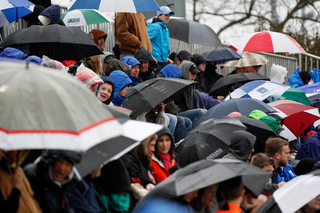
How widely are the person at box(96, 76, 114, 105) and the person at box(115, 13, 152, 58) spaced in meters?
3.66

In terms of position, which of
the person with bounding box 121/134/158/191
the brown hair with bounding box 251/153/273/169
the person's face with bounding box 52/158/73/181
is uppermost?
the person's face with bounding box 52/158/73/181

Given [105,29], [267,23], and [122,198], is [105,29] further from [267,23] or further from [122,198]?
[267,23]

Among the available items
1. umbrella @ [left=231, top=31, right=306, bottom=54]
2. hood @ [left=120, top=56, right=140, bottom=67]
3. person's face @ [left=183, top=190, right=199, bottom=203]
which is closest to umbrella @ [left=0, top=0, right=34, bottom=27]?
hood @ [left=120, top=56, right=140, bottom=67]

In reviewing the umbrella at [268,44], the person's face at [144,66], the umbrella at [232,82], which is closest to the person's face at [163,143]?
the person's face at [144,66]

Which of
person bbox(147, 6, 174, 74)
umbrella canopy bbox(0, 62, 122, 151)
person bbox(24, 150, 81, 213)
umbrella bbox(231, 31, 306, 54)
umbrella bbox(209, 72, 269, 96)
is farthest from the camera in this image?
umbrella bbox(231, 31, 306, 54)

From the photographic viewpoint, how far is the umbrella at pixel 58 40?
285 inches

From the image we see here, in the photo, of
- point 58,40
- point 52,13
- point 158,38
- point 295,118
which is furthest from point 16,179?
point 158,38

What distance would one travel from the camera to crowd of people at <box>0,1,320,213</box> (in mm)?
3611

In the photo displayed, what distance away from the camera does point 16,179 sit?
3400 mm

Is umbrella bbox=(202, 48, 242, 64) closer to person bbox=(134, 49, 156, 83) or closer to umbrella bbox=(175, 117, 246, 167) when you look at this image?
person bbox=(134, 49, 156, 83)

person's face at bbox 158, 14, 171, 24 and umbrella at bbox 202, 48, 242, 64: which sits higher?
person's face at bbox 158, 14, 171, 24

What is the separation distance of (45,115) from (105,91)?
3.58m

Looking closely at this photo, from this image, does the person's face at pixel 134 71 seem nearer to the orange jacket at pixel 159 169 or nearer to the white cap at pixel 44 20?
the white cap at pixel 44 20

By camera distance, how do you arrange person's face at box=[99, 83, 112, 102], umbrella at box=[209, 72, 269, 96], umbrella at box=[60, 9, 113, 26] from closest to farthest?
person's face at box=[99, 83, 112, 102], umbrella at box=[60, 9, 113, 26], umbrella at box=[209, 72, 269, 96]
